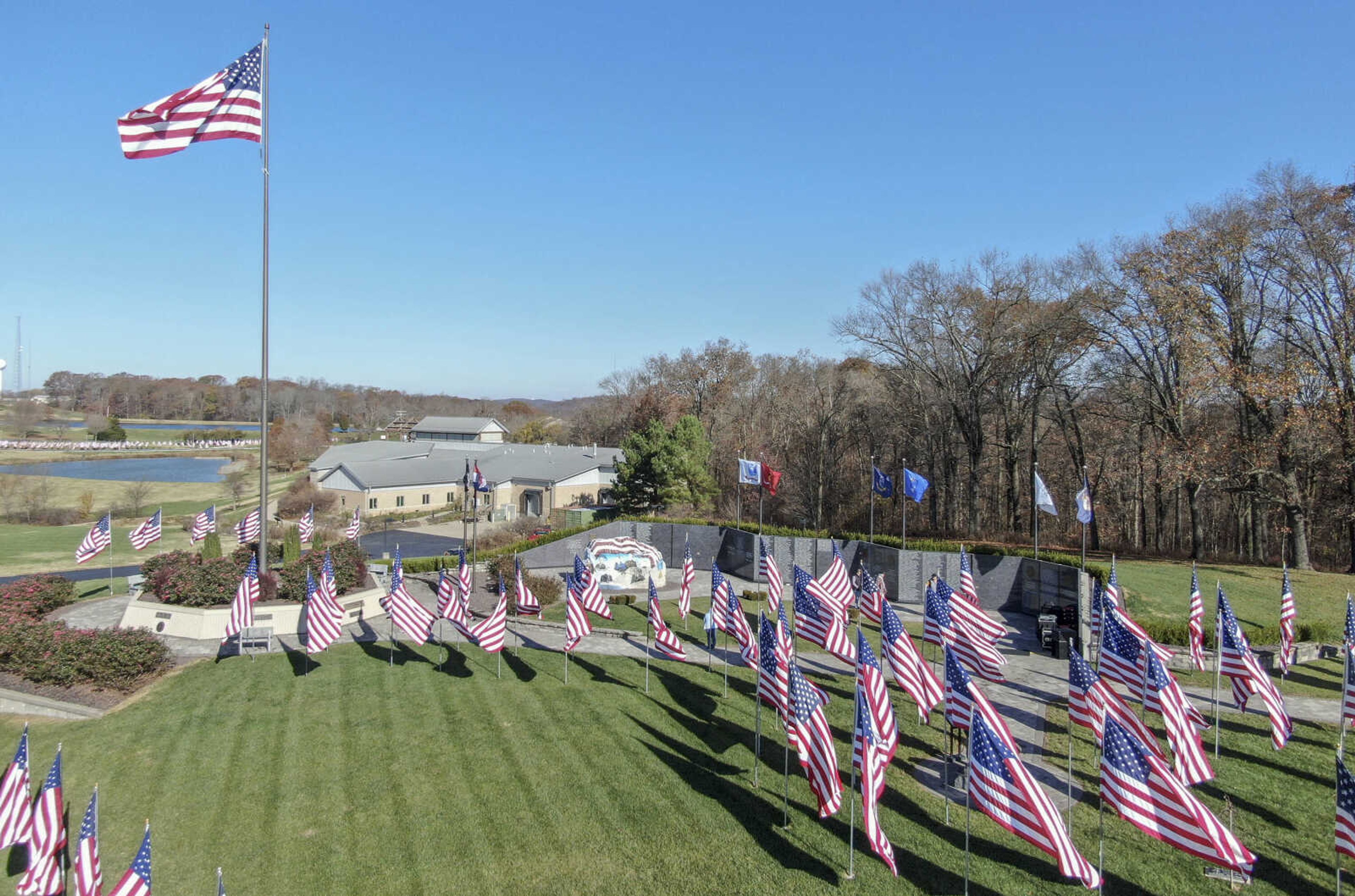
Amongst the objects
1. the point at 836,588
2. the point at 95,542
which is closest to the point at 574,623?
the point at 836,588

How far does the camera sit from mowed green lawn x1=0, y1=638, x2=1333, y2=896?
1026 cm

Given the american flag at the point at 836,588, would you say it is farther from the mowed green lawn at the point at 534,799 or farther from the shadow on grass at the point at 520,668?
the shadow on grass at the point at 520,668

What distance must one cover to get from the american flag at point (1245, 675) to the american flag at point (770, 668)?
8302mm

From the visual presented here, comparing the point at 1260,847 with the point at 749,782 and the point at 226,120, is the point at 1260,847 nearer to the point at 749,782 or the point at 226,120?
the point at 749,782

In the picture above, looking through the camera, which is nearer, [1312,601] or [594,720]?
[594,720]

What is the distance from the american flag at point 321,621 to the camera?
17.3m

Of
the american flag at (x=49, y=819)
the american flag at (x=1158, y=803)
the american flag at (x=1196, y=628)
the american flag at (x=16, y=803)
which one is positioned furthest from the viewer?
the american flag at (x=1196, y=628)

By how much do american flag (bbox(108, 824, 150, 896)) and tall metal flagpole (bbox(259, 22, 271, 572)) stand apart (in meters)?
13.5

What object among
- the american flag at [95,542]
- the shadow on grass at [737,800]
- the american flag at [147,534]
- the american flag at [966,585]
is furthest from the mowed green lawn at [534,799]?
the american flag at [147,534]

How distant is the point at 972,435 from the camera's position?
38.8m

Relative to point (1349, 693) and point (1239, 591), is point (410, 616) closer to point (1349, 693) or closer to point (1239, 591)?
point (1349, 693)

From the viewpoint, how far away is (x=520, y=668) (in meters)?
19.2

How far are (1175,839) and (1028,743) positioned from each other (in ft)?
20.1

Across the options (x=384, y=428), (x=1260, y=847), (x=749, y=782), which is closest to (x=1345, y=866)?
(x=1260, y=847)
